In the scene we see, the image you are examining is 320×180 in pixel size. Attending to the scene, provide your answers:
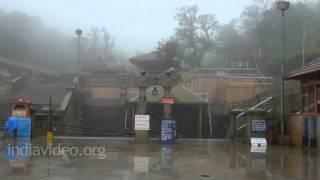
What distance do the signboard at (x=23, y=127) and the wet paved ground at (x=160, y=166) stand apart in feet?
28.6

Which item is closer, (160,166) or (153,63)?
(160,166)

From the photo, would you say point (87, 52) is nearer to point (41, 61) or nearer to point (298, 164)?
point (41, 61)

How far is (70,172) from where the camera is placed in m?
14.3

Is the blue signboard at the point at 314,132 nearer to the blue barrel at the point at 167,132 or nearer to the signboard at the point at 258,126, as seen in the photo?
the signboard at the point at 258,126

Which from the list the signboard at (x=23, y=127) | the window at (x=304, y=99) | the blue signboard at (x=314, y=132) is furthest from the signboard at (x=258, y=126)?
the signboard at (x=23, y=127)

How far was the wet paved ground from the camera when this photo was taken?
13835mm

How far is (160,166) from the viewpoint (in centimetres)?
1608

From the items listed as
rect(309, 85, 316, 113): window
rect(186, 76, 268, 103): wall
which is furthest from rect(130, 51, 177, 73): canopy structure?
rect(309, 85, 316, 113): window

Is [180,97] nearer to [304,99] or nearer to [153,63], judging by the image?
[304,99]

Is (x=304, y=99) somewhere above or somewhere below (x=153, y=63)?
below

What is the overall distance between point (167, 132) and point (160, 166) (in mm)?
10976

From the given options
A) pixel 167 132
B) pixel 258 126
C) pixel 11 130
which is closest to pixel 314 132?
pixel 258 126

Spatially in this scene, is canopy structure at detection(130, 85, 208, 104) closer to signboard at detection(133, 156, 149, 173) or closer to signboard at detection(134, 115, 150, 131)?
signboard at detection(134, 115, 150, 131)

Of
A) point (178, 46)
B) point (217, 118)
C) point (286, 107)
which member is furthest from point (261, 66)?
point (286, 107)
